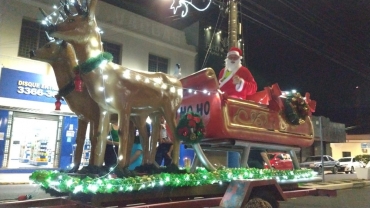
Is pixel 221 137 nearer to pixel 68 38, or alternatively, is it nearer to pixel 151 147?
pixel 151 147

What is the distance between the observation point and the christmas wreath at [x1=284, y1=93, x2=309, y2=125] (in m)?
6.01

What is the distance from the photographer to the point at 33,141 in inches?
555

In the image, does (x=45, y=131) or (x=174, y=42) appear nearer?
(x=45, y=131)

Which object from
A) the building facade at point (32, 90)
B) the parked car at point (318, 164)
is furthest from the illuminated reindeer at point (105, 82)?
the parked car at point (318, 164)

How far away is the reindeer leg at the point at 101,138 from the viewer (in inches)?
150

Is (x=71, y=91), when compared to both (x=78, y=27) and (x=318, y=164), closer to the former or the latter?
(x=78, y=27)

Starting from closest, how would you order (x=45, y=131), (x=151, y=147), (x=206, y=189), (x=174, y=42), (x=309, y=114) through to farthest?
(x=206, y=189), (x=151, y=147), (x=309, y=114), (x=45, y=131), (x=174, y=42)

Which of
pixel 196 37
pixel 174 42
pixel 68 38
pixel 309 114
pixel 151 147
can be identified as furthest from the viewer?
pixel 196 37

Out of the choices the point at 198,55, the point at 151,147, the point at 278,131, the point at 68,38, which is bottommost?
the point at 151,147

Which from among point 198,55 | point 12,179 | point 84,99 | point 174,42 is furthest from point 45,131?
point 84,99

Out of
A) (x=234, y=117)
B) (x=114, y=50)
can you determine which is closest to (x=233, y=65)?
(x=234, y=117)

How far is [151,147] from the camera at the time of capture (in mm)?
4578

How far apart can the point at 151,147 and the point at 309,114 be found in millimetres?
3453

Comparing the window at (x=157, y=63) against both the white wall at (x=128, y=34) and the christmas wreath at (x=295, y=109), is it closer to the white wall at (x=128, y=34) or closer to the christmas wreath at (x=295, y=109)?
the white wall at (x=128, y=34)
